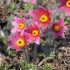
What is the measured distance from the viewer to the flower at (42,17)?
8.51 ft

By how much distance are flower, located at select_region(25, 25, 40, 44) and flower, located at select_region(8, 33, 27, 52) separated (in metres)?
0.04

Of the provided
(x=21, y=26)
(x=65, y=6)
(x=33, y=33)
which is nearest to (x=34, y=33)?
(x=33, y=33)

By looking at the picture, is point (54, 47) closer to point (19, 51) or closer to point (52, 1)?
point (19, 51)

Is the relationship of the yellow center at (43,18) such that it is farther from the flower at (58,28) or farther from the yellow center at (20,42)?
the yellow center at (20,42)

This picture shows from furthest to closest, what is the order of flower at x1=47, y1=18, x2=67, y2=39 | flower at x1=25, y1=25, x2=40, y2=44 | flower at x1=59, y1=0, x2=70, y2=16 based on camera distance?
flower at x1=59, y1=0, x2=70, y2=16, flower at x1=47, y1=18, x2=67, y2=39, flower at x1=25, y1=25, x2=40, y2=44

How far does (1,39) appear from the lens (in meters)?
2.90

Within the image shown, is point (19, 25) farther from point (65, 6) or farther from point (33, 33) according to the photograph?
point (65, 6)

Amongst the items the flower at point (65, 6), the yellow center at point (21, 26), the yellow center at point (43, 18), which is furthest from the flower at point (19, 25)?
the flower at point (65, 6)

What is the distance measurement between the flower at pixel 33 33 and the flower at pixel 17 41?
0.04 metres

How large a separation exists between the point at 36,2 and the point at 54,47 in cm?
43

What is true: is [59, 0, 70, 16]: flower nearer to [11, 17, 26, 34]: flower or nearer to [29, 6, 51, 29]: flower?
[29, 6, 51, 29]: flower

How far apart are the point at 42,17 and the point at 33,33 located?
168 mm

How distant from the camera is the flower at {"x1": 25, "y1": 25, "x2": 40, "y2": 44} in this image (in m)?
2.56

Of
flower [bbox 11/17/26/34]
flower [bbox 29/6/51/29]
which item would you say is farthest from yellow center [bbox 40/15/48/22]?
flower [bbox 11/17/26/34]
